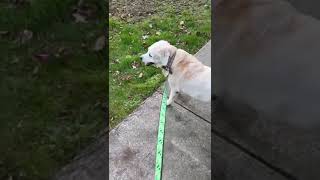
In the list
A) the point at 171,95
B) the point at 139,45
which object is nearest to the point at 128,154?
the point at 171,95

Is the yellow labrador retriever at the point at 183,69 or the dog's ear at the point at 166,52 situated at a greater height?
the dog's ear at the point at 166,52

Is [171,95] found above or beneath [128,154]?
above

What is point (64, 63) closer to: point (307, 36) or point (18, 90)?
point (18, 90)

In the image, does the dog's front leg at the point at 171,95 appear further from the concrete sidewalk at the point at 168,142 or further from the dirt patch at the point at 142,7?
the dirt patch at the point at 142,7

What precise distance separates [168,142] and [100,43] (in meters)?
1.54

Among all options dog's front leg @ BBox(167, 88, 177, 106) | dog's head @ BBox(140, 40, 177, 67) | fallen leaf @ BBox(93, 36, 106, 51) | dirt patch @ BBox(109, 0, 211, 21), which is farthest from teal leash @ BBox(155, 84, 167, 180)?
dirt patch @ BBox(109, 0, 211, 21)

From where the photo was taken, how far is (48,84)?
14.2ft

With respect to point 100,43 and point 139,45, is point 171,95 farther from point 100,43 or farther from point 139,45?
point 100,43

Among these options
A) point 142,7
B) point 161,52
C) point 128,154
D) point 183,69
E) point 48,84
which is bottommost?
point 128,154

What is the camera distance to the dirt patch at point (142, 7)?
5.19 meters

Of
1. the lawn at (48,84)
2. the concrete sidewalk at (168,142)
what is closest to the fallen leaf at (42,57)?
the lawn at (48,84)

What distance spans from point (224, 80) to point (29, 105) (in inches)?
67.9

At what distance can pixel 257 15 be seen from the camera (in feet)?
12.3

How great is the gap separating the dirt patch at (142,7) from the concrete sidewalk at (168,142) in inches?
54.7
